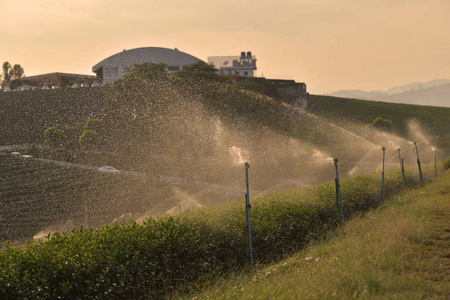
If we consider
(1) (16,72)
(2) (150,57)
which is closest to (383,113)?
(2) (150,57)

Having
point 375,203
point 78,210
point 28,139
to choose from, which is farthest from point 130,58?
point 375,203

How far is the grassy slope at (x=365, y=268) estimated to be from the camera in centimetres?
854

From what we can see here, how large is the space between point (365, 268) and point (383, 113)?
9907 cm

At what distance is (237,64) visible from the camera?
15688cm

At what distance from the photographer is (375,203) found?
1973cm

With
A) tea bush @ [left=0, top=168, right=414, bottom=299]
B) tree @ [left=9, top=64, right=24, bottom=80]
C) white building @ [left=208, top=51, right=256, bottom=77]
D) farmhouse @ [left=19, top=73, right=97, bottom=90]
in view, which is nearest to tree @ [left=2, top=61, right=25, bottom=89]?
tree @ [left=9, top=64, right=24, bottom=80]

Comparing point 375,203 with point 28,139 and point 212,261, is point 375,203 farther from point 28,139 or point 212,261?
point 28,139

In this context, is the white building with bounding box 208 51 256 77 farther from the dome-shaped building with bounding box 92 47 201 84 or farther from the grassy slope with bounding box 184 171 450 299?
the grassy slope with bounding box 184 171 450 299

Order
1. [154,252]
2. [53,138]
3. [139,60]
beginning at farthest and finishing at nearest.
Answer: [139,60], [53,138], [154,252]

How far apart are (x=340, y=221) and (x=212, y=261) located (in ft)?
19.4

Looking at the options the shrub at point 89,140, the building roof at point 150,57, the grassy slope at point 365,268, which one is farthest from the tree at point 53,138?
the building roof at point 150,57

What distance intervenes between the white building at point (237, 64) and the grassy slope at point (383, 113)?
4389cm

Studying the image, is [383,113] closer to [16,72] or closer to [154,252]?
[154,252]

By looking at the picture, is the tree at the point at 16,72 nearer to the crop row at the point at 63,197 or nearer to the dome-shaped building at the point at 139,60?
the dome-shaped building at the point at 139,60
